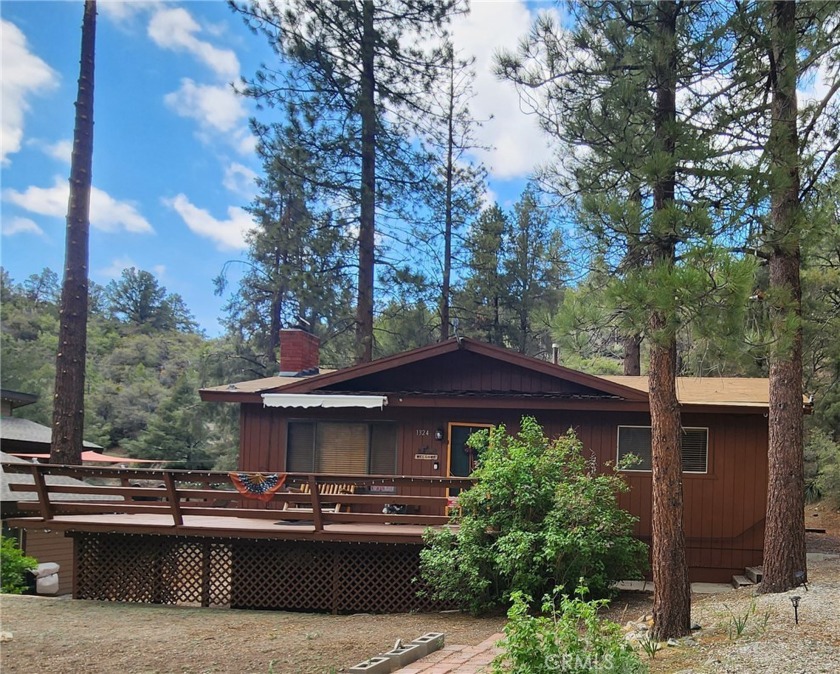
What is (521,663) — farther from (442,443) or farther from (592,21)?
(442,443)

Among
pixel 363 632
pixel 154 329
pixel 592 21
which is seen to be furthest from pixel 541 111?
pixel 154 329

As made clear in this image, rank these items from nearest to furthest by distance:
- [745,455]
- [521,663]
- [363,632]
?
[521,663]
[363,632]
[745,455]

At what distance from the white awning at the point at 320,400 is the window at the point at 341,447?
2.79 ft

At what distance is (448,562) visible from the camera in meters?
7.21

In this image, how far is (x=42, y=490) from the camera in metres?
8.31

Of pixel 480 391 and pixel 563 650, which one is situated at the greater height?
pixel 480 391

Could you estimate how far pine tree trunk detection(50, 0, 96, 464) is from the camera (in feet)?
35.2

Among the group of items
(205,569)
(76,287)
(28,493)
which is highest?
(76,287)

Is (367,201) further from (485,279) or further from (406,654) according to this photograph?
(406,654)

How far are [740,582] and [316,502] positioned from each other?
5626 millimetres

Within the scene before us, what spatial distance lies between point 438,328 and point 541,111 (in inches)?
603

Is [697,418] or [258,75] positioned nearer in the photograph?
[697,418]

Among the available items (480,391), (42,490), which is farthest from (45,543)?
(480,391)

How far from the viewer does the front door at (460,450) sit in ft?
34.0
